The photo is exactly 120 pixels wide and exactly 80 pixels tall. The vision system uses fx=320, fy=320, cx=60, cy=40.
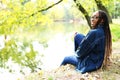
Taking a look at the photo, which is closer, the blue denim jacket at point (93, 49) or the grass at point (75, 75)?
the grass at point (75, 75)

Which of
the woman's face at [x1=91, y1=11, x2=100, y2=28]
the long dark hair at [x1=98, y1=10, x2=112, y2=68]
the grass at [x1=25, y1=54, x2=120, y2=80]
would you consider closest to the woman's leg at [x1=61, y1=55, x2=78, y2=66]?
the grass at [x1=25, y1=54, x2=120, y2=80]

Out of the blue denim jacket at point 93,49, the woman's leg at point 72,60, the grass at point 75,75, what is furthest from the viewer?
the woman's leg at point 72,60

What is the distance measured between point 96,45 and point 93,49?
0.12 meters

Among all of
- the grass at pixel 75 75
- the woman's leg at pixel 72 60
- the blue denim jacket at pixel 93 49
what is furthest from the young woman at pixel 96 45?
the woman's leg at pixel 72 60

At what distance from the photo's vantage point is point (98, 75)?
6742 millimetres

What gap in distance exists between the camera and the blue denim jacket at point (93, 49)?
6918mm

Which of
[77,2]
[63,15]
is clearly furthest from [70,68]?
[63,15]

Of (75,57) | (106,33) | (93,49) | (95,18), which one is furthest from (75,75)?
(95,18)

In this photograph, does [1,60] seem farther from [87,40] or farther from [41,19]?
[87,40]

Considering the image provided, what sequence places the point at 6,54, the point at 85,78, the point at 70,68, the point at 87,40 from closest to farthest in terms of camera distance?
the point at 85,78 < the point at 87,40 < the point at 70,68 < the point at 6,54

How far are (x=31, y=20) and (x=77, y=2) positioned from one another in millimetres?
2087

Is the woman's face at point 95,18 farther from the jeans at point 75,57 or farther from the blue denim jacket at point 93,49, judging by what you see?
the jeans at point 75,57

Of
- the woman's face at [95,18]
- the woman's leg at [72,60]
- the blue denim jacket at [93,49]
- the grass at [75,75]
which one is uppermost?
the woman's face at [95,18]

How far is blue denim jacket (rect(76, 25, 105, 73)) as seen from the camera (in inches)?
272
